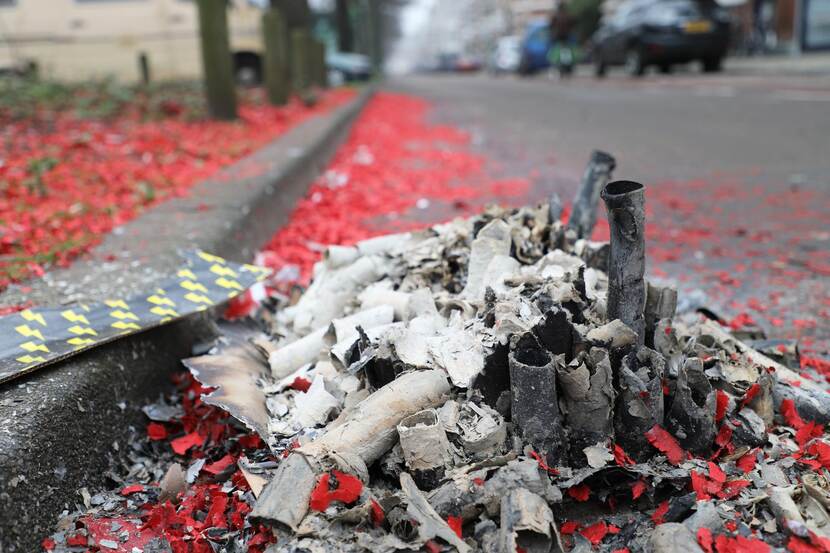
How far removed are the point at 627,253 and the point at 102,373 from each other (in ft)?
4.80

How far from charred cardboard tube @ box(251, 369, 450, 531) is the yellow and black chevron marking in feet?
2.56

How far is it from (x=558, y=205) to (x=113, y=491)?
1.97 meters

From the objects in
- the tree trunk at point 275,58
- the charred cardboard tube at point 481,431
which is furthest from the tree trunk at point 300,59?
the charred cardboard tube at point 481,431

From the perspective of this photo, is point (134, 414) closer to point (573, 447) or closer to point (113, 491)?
point (113, 491)

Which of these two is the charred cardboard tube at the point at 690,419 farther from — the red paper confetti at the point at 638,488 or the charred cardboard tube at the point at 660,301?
the charred cardboard tube at the point at 660,301

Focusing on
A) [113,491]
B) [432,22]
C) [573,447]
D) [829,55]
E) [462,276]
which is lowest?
[113,491]

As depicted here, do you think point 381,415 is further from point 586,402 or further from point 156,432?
point 156,432

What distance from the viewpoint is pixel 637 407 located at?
5.66 feet

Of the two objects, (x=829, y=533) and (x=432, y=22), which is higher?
(x=432, y=22)

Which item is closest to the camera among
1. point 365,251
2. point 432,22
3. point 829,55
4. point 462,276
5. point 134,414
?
point 134,414

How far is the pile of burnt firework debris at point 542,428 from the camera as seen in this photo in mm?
1521

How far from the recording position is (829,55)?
19938mm

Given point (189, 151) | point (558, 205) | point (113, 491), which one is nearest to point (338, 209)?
point (189, 151)

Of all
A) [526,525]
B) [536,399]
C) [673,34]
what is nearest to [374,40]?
[673,34]
